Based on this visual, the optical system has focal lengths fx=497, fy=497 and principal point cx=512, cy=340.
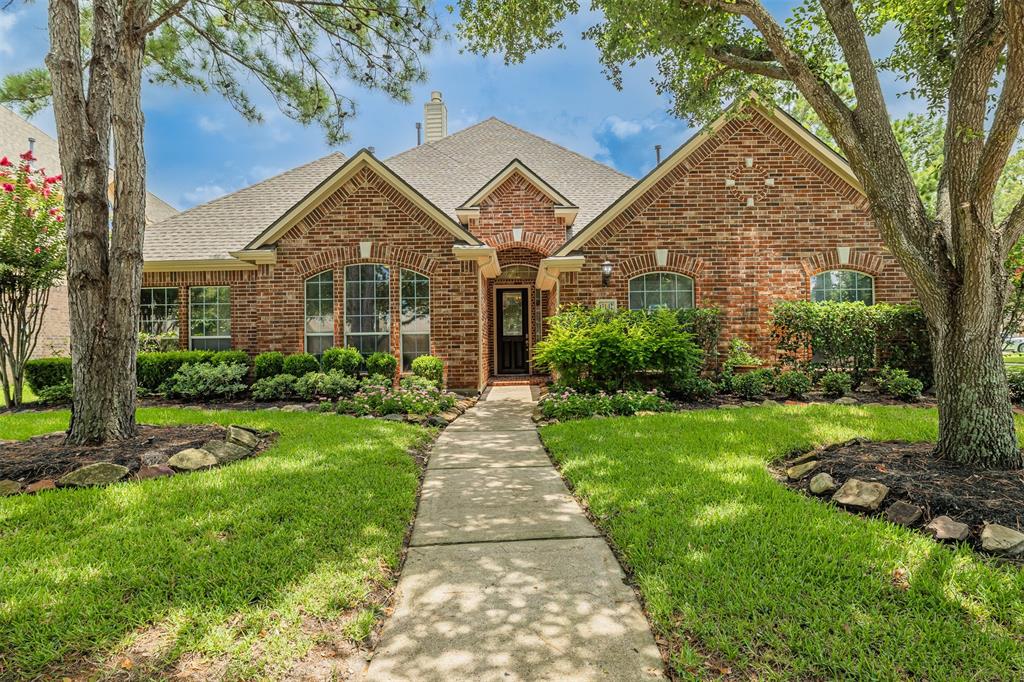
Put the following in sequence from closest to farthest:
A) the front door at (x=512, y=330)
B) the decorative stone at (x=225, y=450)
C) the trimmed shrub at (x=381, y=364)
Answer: the decorative stone at (x=225, y=450), the trimmed shrub at (x=381, y=364), the front door at (x=512, y=330)

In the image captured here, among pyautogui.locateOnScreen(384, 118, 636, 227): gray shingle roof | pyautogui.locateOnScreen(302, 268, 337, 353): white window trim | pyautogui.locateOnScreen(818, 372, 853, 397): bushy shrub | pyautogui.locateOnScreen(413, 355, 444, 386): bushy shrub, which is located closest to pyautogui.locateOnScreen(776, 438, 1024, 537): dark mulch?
pyautogui.locateOnScreen(818, 372, 853, 397): bushy shrub

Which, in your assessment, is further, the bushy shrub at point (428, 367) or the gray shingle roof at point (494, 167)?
the gray shingle roof at point (494, 167)

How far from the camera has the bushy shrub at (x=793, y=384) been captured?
909 cm

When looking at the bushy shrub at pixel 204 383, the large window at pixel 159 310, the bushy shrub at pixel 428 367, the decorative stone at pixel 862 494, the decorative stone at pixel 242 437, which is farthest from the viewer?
the large window at pixel 159 310

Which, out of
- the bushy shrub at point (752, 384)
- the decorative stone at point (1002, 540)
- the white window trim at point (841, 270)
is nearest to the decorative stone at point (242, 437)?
the decorative stone at point (1002, 540)

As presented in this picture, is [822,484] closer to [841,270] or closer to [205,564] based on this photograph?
[205,564]

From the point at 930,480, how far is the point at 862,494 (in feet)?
2.38

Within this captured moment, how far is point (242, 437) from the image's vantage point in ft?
19.0

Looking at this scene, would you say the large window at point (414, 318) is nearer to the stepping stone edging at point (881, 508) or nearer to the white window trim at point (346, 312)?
the white window trim at point (346, 312)

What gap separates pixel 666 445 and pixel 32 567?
5302 millimetres

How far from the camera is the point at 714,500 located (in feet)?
12.7

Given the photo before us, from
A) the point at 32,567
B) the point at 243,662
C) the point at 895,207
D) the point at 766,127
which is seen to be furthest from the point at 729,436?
the point at 766,127

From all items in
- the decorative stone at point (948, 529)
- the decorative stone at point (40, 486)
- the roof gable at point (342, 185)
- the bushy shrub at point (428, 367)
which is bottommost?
the decorative stone at point (948, 529)

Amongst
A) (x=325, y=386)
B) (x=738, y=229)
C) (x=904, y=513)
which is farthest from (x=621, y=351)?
(x=325, y=386)
